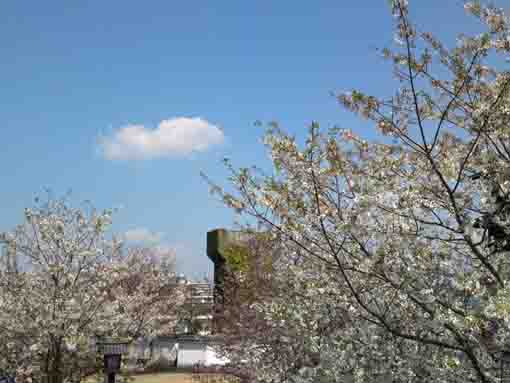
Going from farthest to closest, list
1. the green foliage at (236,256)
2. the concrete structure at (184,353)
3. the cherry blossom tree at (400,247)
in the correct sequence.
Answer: the concrete structure at (184,353)
the green foliage at (236,256)
the cherry blossom tree at (400,247)

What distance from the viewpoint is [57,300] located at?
30.6ft

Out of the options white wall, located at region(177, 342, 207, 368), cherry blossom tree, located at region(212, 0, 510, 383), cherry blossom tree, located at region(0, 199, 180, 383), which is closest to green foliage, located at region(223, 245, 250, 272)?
cherry blossom tree, located at region(0, 199, 180, 383)

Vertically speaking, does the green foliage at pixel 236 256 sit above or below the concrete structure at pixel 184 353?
above

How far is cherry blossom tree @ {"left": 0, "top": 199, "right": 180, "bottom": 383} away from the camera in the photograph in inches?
368

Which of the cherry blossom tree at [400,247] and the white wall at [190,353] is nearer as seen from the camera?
the cherry blossom tree at [400,247]

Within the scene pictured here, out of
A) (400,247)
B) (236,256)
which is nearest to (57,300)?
(400,247)

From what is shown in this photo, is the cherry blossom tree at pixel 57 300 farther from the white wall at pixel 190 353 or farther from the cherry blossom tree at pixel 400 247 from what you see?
the white wall at pixel 190 353

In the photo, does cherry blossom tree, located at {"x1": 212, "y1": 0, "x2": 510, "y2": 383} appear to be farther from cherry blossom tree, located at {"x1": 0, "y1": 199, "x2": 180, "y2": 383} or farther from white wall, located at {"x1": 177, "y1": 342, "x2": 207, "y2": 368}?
white wall, located at {"x1": 177, "y1": 342, "x2": 207, "y2": 368}

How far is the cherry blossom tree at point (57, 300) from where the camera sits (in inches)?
368

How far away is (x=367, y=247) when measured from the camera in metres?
4.50

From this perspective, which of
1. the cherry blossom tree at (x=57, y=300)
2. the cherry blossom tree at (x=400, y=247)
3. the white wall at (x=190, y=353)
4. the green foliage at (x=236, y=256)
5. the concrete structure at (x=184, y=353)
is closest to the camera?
the cherry blossom tree at (x=400, y=247)

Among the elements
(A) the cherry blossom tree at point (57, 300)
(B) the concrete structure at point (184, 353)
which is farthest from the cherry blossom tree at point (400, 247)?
(B) the concrete structure at point (184, 353)

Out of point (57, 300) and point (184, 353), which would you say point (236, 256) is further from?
point (184, 353)

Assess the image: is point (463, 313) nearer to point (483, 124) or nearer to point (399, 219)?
point (399, 219)
